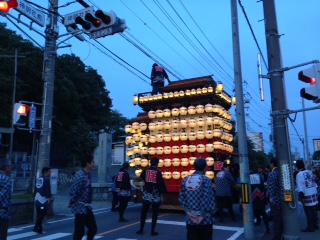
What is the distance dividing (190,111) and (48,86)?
5629 millimetres

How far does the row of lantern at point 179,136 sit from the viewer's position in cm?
1268

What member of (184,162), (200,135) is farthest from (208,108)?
(184,162)

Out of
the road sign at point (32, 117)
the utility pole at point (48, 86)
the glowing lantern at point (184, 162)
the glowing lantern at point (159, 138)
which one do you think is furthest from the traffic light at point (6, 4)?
the glowing lantern at point (184, 162)

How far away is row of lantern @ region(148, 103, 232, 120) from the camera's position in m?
12.9

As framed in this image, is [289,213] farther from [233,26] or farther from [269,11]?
[233,26]

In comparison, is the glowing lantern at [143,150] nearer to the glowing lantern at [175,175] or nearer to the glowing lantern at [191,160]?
the glowing lantern at [175,175]

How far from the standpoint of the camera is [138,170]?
1434 centimetres

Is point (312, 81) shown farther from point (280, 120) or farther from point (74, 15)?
point (74, 15)

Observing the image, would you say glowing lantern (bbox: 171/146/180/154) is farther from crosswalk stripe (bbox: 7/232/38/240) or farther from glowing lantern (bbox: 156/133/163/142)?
crosswalk stripe (bbox: 7/232/38/240)

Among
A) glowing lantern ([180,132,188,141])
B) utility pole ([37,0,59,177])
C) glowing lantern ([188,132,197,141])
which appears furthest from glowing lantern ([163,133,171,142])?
utility pole ([37,0,59,177])

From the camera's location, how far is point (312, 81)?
6.77 m

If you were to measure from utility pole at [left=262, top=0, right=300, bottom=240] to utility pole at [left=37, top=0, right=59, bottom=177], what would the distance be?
26.0 ft

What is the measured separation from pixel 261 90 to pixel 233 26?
2643mm

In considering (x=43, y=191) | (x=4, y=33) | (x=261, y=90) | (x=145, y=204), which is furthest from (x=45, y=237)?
(x=4, y=33)
